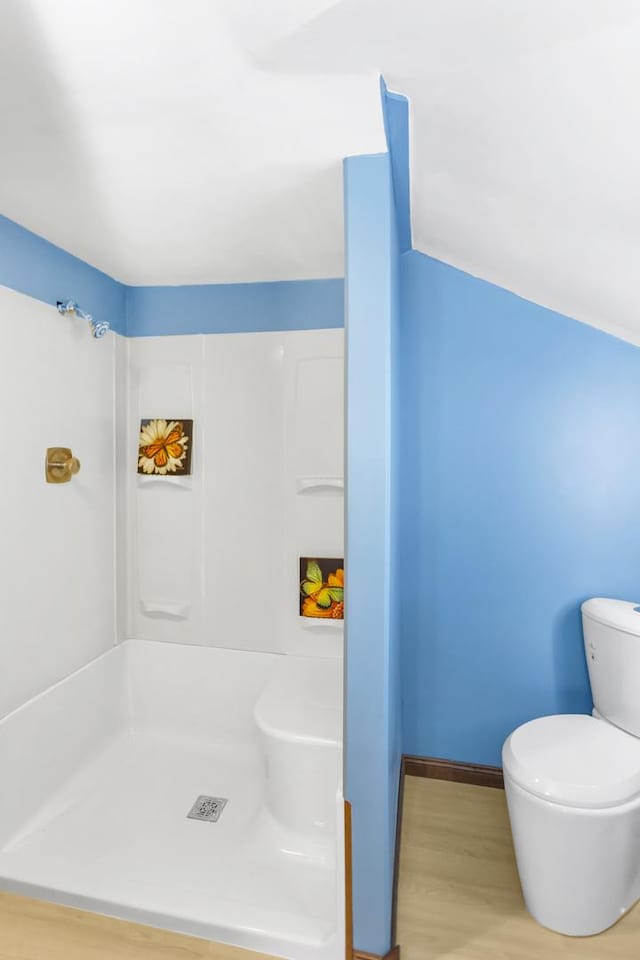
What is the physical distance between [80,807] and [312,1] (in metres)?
2.49

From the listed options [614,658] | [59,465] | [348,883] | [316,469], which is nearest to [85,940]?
[348,883]

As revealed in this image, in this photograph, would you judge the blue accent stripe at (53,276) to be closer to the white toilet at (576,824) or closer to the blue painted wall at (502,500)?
the blue painted wall at (502,500)

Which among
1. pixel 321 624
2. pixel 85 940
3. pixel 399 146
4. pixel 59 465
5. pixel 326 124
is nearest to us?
pixel 326 124

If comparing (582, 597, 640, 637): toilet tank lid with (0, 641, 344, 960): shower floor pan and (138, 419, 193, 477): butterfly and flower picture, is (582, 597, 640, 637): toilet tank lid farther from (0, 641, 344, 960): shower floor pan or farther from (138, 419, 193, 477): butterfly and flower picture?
(138, 419, 193, 477): butterfly and flower picture

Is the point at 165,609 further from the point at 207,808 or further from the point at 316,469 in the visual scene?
the point at 316,469

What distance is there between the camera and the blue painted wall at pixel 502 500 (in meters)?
2.00

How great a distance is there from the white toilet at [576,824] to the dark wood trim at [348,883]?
51 centimetres

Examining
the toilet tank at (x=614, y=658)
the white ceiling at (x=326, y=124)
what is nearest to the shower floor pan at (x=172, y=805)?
the toilet tank at (x=614, y=658)

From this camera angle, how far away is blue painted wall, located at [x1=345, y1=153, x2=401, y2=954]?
137cm

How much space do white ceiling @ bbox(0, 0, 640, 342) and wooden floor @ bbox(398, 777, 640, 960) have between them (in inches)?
72.0

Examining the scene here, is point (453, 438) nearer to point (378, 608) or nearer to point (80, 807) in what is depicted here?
point (378, 608)

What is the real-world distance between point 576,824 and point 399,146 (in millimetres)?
1828

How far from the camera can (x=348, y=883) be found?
144 centimetres

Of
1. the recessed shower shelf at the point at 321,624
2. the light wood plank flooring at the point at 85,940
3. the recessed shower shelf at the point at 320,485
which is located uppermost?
the recessed shower shelf at the point at 320,485
